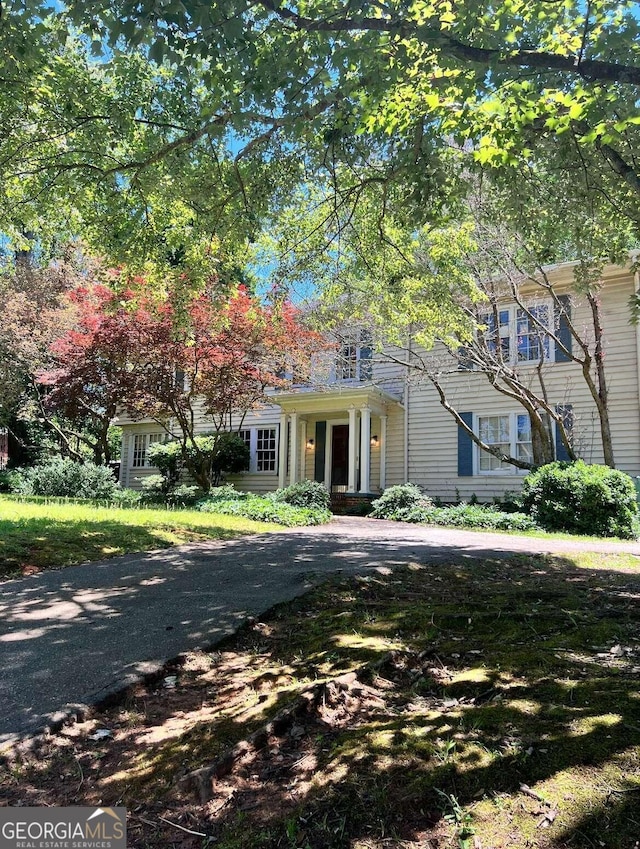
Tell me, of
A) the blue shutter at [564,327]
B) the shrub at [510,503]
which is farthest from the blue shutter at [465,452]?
the blue shutter at [564,327]

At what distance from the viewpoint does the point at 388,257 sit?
9266 mm

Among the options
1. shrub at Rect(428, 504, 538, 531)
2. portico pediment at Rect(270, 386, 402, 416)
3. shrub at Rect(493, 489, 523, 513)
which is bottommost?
shrub at Rect(428, 504, 538, 531)

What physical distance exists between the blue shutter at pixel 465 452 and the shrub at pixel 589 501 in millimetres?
4146

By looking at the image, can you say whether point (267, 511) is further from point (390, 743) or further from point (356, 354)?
point (390, 743)

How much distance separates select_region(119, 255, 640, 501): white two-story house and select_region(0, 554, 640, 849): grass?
34.8ft

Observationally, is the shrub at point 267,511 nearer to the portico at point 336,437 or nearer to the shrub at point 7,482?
the portico at point 336,437

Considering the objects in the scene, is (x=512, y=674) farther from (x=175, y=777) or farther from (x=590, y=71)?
(x=590, y=71)

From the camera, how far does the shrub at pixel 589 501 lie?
1088 centimetres

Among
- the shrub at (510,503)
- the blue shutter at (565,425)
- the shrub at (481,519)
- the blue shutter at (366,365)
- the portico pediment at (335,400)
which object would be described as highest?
the blue shutter at (366,365)

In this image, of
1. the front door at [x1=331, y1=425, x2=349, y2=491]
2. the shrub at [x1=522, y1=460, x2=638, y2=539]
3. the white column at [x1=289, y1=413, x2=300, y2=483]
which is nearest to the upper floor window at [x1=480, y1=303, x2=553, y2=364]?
the shrub at [x1=522, y1=460, x2=638, y2=539]

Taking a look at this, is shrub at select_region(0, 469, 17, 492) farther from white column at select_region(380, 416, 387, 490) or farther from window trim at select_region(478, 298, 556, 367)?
window trim at select_region(478, 298, 556, 367)

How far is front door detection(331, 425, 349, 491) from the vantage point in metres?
18.7

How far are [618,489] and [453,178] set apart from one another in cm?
757

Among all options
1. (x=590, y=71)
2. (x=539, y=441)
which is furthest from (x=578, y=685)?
(x=539, y=441)
